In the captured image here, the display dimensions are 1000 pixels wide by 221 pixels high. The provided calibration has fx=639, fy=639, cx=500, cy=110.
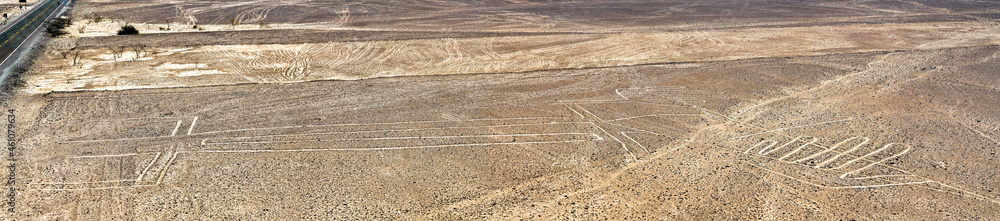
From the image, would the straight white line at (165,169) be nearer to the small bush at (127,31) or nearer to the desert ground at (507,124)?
the desert ground at (507,124)

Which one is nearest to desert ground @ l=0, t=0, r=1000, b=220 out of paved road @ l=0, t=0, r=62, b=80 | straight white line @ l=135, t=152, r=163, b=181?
straight white line @ l=135, t=152, r=163, b=181

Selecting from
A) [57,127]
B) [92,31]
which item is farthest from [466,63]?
[92,31]

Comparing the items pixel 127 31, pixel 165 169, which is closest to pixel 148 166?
pixel 165 169

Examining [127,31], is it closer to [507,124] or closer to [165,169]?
[165,169]

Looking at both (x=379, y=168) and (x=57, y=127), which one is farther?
(x=57, y=127)

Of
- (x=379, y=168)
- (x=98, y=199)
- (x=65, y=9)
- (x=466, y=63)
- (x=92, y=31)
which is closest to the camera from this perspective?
(x=98, y=199)

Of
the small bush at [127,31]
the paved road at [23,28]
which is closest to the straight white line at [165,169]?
the paved road at [23,28]

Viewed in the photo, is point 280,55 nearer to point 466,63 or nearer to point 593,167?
point 466,63
